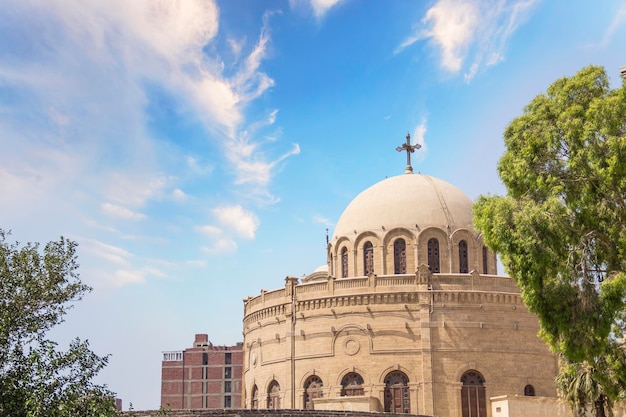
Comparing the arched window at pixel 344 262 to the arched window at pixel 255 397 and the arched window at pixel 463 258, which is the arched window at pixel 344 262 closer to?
the arched window at pixel 463 258

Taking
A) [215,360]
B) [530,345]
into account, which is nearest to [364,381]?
[530,345]

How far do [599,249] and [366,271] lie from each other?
896 inches

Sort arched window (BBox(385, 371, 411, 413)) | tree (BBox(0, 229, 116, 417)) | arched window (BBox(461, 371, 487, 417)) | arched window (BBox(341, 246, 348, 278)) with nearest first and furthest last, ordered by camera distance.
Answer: tree (BBox(0, 229, 116, 417))
arched window (BBox(461, 371, 487, 417))
arched window (BBox(385, 371, 411, 413))
arched window (BBox(341, 246, 348, 278))

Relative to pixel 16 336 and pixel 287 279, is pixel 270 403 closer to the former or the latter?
pixel 287 279

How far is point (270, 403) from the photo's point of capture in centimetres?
4256

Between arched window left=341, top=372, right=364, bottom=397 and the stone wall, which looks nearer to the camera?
the stone wall

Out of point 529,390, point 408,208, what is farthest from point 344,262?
point 529,390

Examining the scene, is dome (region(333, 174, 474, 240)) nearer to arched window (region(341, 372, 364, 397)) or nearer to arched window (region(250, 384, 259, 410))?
arched window (region(341, 372, 364, 397))

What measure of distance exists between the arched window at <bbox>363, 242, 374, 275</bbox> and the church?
2.52 feet

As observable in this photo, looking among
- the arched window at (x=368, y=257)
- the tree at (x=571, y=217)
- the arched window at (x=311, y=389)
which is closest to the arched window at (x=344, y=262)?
the arched window at (x=368, y=257)

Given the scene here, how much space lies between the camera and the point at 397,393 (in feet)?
129

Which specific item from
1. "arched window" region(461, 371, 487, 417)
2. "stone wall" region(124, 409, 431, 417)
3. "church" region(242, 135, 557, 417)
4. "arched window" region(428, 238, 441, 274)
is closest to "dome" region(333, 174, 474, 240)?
"arched window" region(428, 238, 441, 274)

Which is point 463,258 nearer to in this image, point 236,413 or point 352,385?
point 352,385

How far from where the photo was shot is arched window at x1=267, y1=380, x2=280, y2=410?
42.2 metres
